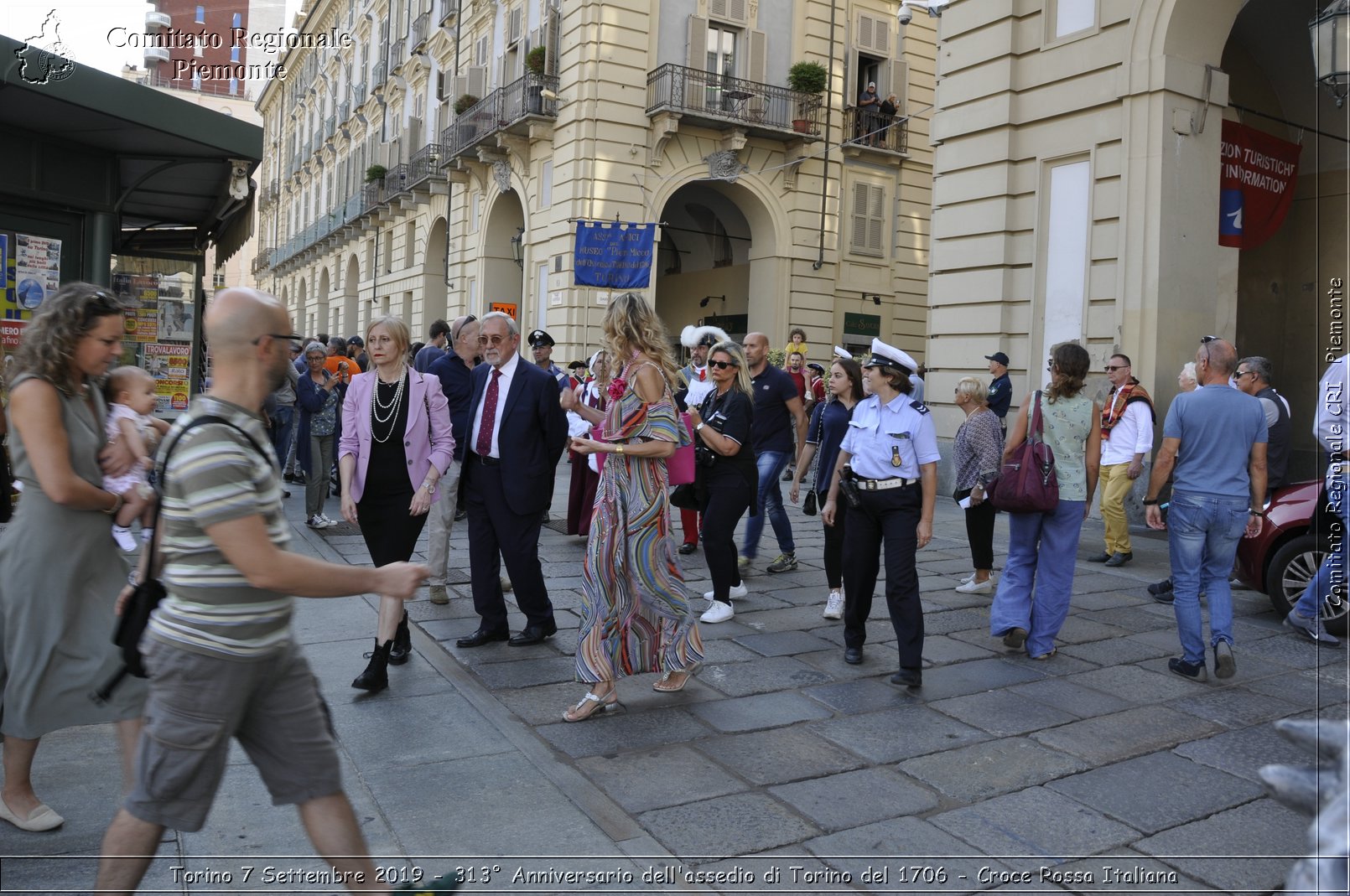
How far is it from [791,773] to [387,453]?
262 centimetres

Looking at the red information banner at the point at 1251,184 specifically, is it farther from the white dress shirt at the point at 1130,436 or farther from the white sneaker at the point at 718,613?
the white sneaker at the point at 718,613

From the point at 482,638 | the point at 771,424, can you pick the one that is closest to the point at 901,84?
the point at 771,424

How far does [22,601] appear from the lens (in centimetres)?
320

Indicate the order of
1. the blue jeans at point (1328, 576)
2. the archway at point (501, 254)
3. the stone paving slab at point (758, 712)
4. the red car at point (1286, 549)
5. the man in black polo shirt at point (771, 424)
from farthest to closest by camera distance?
the archway at point (501, 254)
the man in black polo shirt at point (771, 424)
the red car at point (1286, 549)
the blue jeans at point (1328, 576)
the stone paving slab at point (758, 712)

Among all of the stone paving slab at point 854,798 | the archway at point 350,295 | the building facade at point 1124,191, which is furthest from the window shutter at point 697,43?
the archway at point 350,295

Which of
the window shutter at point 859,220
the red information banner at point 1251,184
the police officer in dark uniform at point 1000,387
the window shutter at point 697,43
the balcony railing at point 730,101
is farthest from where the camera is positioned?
the window shutter at point 859,220

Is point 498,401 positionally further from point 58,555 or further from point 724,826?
point 724,826

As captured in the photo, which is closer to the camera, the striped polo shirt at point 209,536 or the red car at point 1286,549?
the striped polo shirt at point 209,536

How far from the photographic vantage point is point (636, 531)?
15.6 feet

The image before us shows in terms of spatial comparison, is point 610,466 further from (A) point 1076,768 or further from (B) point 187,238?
(B) point 187,238

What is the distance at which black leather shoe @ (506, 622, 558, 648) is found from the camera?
5828 mm

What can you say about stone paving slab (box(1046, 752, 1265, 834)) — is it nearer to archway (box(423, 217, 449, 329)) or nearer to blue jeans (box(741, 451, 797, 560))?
blue jeans (box(741, 451, 797, 560))

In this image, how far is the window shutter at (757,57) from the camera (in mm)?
22688

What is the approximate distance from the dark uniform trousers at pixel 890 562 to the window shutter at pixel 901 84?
70.7 ft
